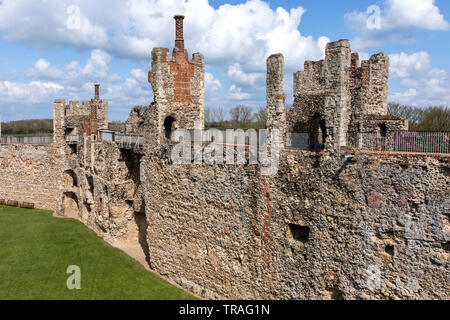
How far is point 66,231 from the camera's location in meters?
20.9

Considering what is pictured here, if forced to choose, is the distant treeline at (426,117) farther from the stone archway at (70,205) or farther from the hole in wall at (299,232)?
the stone archway at (70,205)

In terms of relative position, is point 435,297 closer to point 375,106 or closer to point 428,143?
point 428,143

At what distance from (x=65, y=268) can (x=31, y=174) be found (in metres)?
15.2

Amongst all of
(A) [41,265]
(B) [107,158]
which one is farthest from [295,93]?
(A) [41,265]

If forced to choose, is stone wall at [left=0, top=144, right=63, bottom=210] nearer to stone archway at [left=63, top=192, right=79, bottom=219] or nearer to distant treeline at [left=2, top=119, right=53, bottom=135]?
stone archway at [left=63, top=192, right=79, bottom=219]

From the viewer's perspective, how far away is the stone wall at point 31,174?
27547mm

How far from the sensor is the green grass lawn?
1360 cm

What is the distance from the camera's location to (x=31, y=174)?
28.6 metres

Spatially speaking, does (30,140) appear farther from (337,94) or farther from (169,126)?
(337,94)

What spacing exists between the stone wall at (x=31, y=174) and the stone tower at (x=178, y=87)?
13.9 meters

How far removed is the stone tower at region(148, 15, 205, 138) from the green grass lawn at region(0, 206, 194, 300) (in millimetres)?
5544

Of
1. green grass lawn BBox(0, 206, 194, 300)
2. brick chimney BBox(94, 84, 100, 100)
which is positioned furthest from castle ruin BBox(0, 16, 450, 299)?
brick chimney BBox(94, 84, 100, 100)
